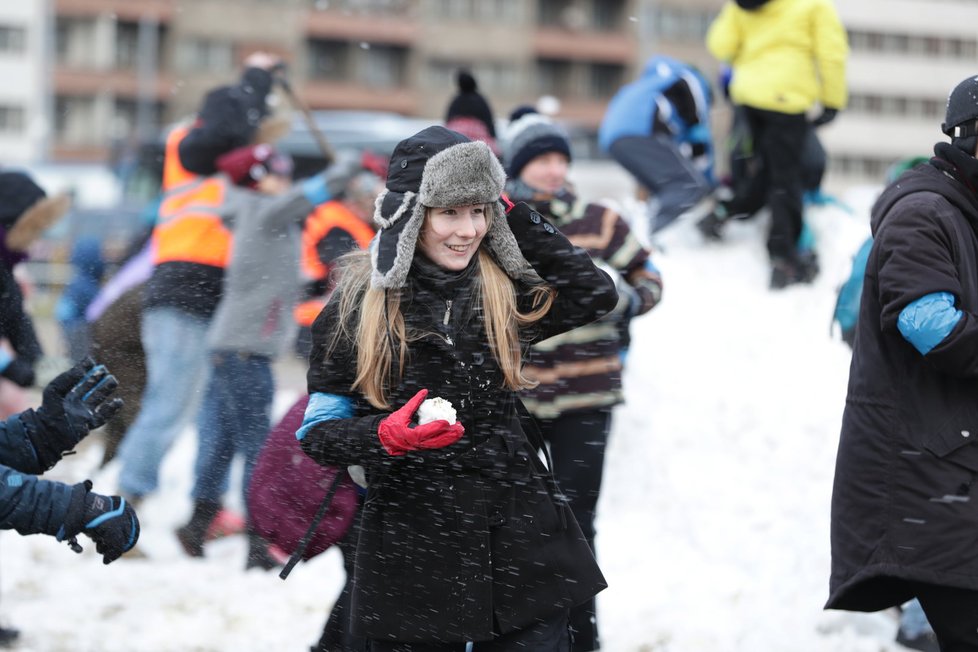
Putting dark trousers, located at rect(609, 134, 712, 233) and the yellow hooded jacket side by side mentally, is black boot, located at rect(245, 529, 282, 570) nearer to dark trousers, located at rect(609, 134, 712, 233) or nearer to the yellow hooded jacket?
dark trousers, located at rect(609, 134, 712, 233)

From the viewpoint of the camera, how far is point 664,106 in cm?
888

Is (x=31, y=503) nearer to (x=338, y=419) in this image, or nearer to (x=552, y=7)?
(x=338, y=419)

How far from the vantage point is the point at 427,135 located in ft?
10.8

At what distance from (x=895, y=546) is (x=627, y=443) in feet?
13.7

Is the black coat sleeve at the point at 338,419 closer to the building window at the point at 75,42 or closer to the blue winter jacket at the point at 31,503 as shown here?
the blue winter jacket at the point at 31,503

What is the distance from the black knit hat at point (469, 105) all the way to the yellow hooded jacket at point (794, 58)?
198cm

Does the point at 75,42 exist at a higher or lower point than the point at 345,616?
lower

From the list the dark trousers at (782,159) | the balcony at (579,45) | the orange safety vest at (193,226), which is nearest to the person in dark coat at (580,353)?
the orange safety vest at (193,226)

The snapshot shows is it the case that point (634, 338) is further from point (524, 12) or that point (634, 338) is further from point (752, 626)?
point (524, 12)

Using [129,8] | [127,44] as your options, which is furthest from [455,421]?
[127,44]

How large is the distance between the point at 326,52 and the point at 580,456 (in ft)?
165

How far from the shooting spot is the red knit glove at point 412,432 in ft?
9.97

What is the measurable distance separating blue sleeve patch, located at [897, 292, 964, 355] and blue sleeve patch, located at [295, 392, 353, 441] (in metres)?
1.48

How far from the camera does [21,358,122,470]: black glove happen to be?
375 cm
